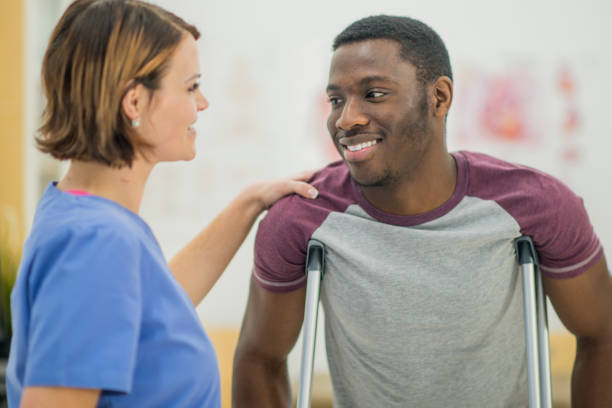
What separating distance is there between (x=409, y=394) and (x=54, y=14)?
2.92 metres

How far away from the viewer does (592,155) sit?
2.88 meters

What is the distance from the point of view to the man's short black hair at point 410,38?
1.42 metres

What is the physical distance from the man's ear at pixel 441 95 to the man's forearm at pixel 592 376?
66 cm

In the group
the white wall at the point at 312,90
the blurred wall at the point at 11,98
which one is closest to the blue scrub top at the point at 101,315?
the white wall at the point at 312,90

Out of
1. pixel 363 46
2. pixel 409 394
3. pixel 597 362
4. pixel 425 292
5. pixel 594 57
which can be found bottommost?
pixel 409 394

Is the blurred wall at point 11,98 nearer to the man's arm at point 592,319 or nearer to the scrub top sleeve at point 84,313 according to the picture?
the scrub top sleeve at point 84,313

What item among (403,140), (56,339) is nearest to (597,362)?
(403,140)

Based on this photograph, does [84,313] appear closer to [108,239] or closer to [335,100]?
[108,239]

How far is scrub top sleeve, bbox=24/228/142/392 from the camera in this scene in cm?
76

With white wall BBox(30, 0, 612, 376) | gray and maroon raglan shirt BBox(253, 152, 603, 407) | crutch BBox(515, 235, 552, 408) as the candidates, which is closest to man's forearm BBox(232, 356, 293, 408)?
gray and maroon raglan shirt BBox(253, 152, 603, 407)

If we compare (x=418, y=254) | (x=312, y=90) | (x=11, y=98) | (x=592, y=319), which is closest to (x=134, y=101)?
(x=418, y=254)

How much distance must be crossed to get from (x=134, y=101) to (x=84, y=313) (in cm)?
35

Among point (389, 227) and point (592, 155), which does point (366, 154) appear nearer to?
point (389, 227)

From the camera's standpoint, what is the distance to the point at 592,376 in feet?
4.66
